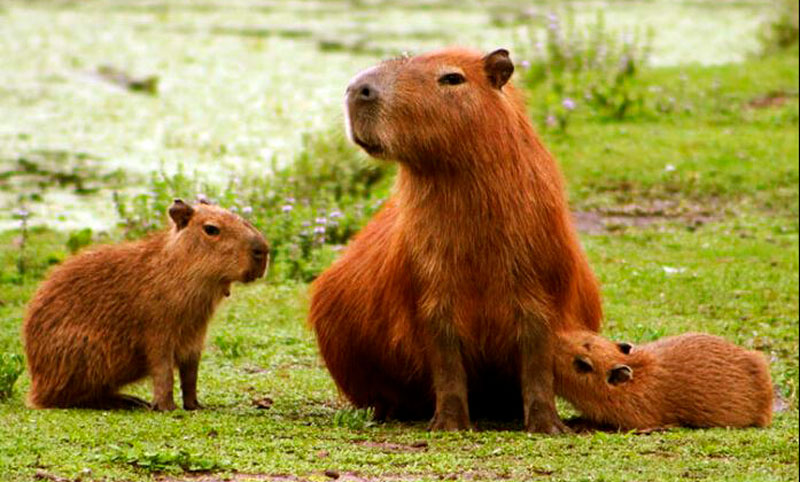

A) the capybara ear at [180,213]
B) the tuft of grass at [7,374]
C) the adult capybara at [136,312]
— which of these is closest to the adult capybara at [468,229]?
the adult capybara at [136,312]

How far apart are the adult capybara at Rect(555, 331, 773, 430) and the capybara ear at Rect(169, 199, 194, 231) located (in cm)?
185

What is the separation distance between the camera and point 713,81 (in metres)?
16.2

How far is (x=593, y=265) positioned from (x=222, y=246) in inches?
176

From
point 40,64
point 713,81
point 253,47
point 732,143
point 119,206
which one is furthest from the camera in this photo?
point 253,47

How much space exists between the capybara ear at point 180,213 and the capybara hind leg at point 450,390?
1382 millimetres

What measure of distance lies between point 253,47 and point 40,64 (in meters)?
3.25

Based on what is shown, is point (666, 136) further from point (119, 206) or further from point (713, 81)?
point (119, 206)

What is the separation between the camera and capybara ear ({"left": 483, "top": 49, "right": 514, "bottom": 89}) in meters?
6.71

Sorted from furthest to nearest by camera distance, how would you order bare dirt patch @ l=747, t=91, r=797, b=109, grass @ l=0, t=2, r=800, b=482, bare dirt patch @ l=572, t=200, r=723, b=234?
bare dirt patch @ l=747, t=91, r=797, b=109
bare dirt patch @ l=572, t=200, r=723, b=234
grass @ l=0, t=2, r=800, b=482

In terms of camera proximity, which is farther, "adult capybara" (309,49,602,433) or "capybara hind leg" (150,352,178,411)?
"capybara hind leg" (150,352,178,411)

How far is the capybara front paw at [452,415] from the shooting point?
22.3 feet

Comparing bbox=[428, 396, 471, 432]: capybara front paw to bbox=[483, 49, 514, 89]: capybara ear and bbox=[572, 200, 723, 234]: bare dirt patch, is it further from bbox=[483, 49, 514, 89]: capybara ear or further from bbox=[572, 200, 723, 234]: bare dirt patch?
bbox=[572, 200, 723, 234]: bare dirt patch

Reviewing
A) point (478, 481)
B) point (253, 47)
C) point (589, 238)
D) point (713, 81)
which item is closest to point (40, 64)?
point (253, 47)

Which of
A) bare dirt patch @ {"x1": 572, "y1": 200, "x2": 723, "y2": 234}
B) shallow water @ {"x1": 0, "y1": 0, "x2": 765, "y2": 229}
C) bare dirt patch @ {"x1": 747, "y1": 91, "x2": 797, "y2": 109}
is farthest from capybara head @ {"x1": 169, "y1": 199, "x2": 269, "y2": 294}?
bare dirt patch @ {"x1": 747, "y1": 91, "x2": 797, "y2": 109}
